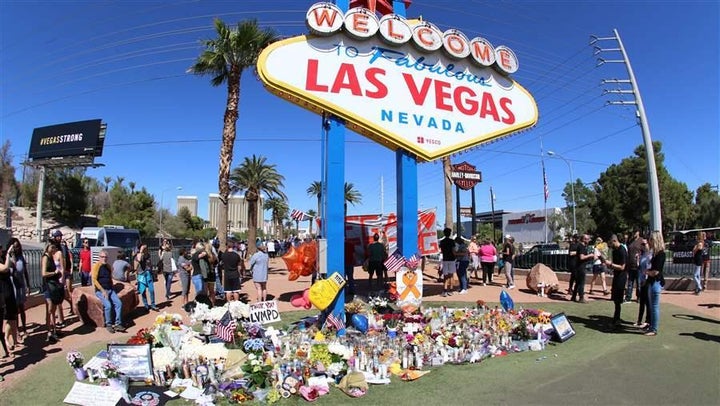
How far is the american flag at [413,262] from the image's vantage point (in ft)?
30.9

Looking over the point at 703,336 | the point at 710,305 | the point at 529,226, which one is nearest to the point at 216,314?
the point at 703,336

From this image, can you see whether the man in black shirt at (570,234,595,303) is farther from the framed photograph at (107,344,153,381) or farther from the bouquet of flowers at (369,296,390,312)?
the framed photograph at (107,344,153,381)

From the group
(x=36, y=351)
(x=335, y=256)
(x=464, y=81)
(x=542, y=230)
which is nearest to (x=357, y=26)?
(x=464, y=81)

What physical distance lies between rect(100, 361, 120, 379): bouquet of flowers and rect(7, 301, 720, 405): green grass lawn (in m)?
0.43

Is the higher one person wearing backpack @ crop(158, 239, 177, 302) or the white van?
the white van

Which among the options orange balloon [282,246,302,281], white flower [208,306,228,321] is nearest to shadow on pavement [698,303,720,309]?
orange balloon [282,246,302,281]

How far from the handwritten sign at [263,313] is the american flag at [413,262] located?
116 inches

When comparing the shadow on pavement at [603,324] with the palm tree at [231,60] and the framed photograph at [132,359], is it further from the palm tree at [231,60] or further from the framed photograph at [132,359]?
the palm tree at [231,60]

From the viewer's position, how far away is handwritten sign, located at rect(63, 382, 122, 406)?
5.00m

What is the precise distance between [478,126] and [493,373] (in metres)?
5.80

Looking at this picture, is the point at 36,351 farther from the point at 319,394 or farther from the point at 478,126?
the point at 478,126

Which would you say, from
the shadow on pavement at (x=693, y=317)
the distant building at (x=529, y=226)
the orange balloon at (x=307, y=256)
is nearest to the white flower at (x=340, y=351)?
the orange balloon at (x=307, y=256)

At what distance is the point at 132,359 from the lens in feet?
18.9

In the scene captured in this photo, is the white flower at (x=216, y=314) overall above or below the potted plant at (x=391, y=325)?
above
